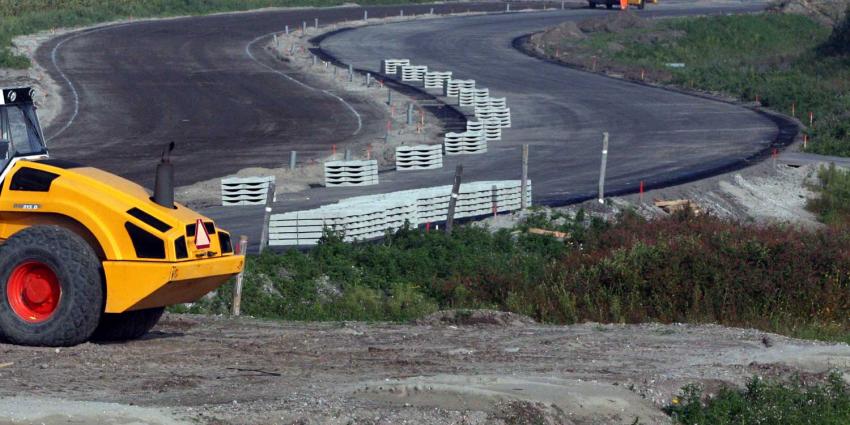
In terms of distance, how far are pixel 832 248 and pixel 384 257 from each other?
7253mm

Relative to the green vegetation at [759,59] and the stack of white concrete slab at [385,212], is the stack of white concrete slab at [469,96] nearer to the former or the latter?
the green vegetation at [759,59]

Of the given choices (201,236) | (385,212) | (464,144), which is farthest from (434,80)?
(201,236)

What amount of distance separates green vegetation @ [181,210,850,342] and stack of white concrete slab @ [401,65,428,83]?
37.2 m

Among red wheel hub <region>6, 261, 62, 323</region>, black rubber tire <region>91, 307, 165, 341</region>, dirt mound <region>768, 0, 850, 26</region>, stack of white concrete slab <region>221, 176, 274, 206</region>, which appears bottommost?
dirt mound <region>768, 0, 850, 26</region>

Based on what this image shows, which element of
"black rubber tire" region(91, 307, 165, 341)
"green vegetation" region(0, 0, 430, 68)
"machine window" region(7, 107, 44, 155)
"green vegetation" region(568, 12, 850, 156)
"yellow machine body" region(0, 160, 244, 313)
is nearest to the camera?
"yellow machine body" region(0, 160, 244, 313)

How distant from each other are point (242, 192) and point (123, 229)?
1825 cm

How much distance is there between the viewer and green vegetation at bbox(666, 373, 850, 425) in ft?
35.4

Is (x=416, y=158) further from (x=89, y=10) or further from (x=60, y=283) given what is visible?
(x=89, y=10)

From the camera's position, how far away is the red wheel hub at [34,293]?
12.7 meters

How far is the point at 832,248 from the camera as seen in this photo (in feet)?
64.5

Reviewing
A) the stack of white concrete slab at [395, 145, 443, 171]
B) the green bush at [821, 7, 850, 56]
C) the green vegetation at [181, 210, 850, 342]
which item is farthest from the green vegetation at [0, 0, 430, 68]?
the green vegetation at [181, 210, 850, 342]

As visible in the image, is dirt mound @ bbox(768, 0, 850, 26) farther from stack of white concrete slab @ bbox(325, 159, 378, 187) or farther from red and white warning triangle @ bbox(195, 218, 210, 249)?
red and white warning triangle @ bbox(195, 218, 210, 249)

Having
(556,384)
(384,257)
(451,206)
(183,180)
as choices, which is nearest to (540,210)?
(451,206)

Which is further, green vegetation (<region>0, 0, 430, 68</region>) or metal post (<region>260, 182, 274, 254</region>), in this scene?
green vegetation (<region>0, 0, 430, 68</region>)
